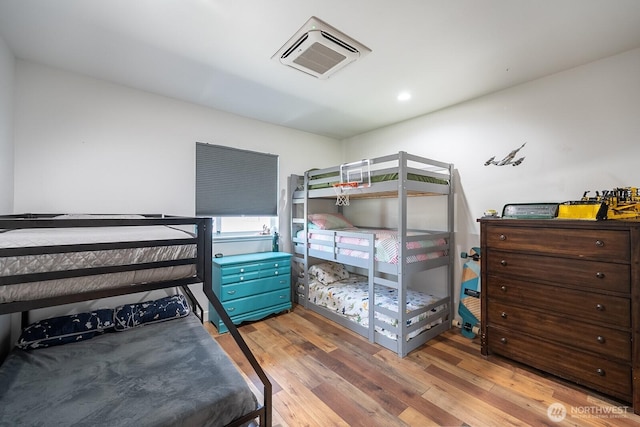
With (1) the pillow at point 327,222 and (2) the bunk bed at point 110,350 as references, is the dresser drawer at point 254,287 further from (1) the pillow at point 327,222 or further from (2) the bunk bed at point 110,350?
(2) the bunk bed at point 110,350

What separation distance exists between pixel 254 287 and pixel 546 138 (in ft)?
10.8

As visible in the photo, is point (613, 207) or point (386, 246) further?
point (386, 246)

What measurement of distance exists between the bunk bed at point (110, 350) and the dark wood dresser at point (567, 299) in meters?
2.03

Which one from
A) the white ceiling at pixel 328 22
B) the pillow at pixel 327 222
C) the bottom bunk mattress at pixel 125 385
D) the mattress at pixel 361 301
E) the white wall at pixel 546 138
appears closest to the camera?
the bottom bunk mattress at pixel 125 385

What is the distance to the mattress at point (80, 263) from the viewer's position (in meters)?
0.99

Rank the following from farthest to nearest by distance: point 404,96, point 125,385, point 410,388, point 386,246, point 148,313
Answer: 1. point 404,96
2. point 386,246
3. point 148,313
4. point 410,388
5. point 125,385

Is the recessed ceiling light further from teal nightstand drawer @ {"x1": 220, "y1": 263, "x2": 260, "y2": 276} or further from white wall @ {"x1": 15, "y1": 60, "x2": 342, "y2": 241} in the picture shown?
teal nightstand drawer @ {"x1": 220, "y1": 263, "x2": 260, "y2": 276}

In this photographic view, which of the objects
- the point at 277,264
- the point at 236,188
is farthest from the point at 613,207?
the point at 236,188

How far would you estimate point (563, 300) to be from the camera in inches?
73.1

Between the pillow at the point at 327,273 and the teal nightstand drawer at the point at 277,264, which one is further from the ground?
the teal nightstand drawer at the point at 277,264

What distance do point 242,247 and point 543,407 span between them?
121 inches

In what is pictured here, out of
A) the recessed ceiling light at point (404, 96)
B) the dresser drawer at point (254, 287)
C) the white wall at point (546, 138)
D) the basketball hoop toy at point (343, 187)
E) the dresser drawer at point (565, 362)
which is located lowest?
the dresser drawer at point (565, 362)

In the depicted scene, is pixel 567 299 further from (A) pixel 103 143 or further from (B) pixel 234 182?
(A) pixel 103 143

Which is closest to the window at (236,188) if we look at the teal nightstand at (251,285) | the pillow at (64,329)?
the teal nightstand at (251,285)
